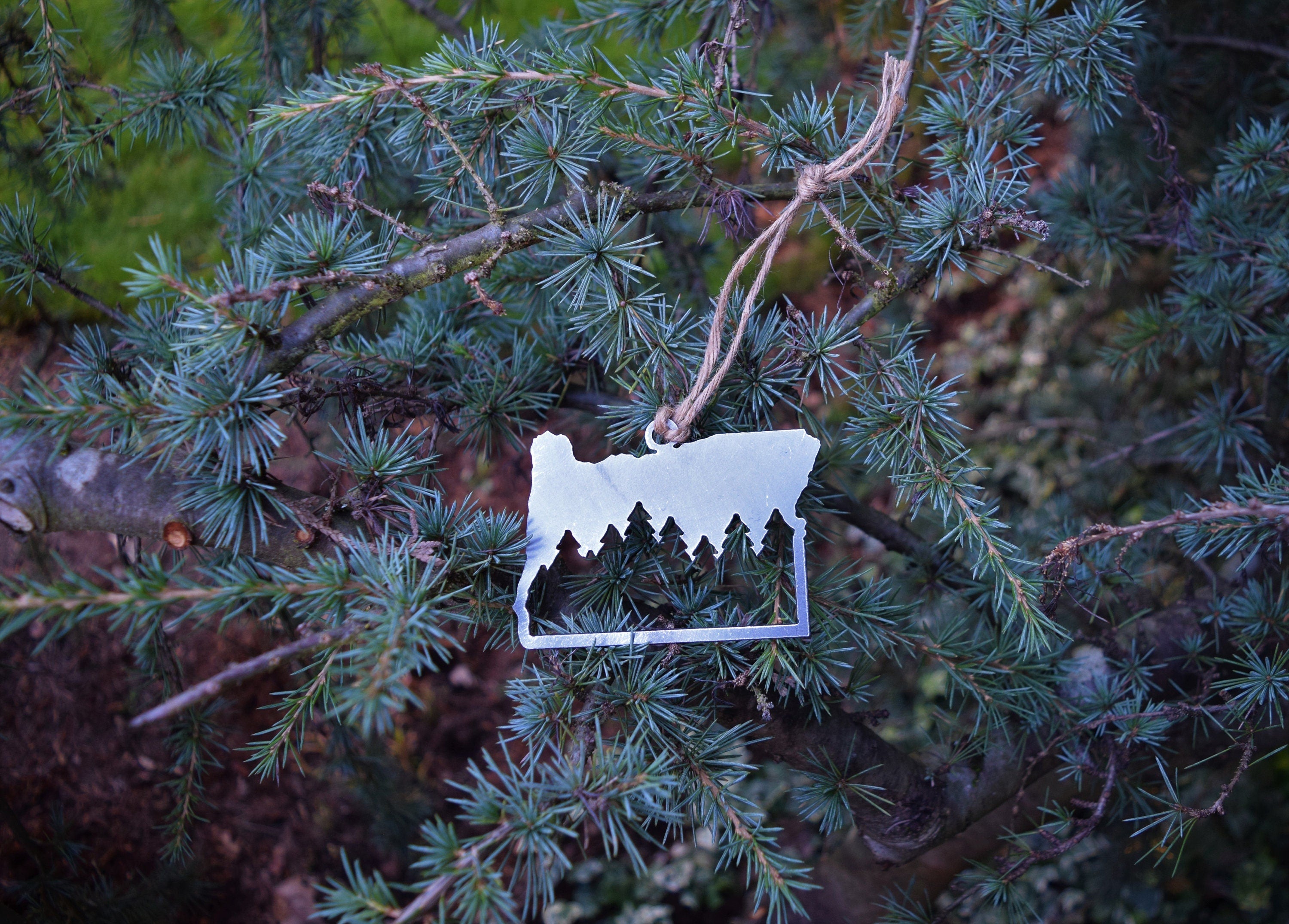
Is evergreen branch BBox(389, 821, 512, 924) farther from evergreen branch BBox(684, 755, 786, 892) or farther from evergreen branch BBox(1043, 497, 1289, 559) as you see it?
evergreen branch BBox(1043, 497, 1289, 559)

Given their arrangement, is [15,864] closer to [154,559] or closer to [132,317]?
[132,317]

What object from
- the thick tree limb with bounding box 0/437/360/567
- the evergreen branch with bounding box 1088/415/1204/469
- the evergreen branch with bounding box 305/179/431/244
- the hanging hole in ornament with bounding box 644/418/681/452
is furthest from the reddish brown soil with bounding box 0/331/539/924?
the evergreen branch with bounding box 1088/415/1204/469

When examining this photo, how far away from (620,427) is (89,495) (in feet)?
2.16

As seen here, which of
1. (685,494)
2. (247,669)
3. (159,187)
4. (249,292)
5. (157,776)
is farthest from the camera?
(159,187)

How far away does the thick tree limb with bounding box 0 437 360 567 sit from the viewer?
→ 985mm

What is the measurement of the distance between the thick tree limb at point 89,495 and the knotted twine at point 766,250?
462 mm

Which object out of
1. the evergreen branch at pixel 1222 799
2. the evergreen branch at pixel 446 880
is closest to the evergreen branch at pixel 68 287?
the evergreen branch at pixel 446 880

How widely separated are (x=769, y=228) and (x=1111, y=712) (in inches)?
31.3

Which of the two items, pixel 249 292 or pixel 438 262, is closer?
pixel 249 292

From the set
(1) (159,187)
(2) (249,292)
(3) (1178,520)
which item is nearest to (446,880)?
(2) (249,292)

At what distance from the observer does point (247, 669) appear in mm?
698

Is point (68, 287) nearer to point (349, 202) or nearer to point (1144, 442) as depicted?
point (349, 202)

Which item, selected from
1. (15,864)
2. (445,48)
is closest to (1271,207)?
(445,48)

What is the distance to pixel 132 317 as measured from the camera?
3.59ft
